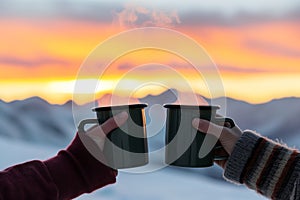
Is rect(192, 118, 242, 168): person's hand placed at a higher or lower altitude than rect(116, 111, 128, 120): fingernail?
lower

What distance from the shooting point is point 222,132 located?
2.90 ft

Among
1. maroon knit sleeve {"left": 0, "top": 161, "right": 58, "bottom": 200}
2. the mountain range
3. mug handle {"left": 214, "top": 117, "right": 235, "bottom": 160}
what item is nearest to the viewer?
maroon knit sleeve {"left": 0, "top": 161, "right": 58, "bottom": 200}

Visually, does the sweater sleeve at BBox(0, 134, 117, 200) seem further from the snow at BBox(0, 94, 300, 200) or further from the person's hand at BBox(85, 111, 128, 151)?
the snow at BBox(0, 94, 300, 200)

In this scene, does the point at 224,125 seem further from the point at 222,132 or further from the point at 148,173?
the point at 148,173

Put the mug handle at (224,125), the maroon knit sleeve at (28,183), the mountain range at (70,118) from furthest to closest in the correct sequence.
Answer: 1. the mountain range at (70,118)
2. the mug handle at (224,125)
3. the maroon knit sleeve at (28,183)

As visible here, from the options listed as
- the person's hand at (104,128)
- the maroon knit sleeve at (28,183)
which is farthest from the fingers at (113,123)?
the maroon knit sleeve at (28,183)

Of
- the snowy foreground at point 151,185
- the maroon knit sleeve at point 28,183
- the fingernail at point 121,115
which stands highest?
the fingernail at point 121,115

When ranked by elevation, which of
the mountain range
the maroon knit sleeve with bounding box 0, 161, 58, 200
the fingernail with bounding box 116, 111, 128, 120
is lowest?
the maroon knit sleeve with bounding box 0, 161, 58, 200

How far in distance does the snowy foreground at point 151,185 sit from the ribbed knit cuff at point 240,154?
27 cm

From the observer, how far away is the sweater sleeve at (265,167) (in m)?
0.83

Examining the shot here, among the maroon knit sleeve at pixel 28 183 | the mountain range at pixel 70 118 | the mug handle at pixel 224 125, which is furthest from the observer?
the mountain range at pixel 70 118

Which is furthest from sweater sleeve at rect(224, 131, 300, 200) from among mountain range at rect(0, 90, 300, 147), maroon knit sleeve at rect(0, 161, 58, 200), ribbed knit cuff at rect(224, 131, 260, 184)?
maroon knit sleeve at rect(0, 161, 58, 200)

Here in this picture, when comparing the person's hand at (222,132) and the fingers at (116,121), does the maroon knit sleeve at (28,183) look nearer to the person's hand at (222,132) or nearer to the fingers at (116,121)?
the fingers at (116,121)

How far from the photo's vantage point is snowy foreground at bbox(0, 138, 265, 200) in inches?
45.3
